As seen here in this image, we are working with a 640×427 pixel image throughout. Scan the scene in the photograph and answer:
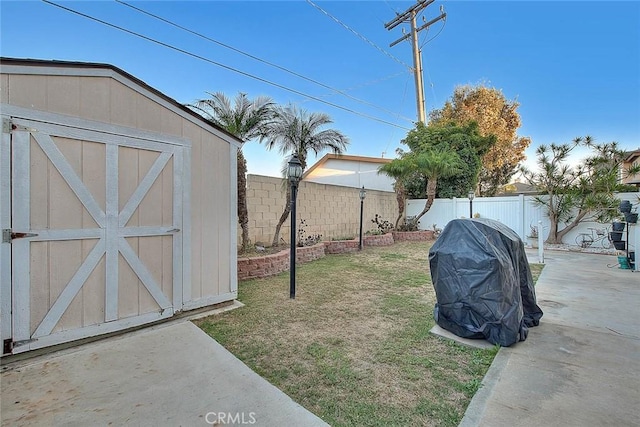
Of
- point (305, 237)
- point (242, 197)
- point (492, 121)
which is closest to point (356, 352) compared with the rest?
point (242, 197)

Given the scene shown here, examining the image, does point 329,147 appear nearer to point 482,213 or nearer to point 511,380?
point 511,380

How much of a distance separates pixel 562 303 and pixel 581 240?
811cm

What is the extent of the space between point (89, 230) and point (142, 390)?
1.66 meters

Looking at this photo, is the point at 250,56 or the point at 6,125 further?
the point at 250,56

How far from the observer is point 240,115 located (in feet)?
20.1

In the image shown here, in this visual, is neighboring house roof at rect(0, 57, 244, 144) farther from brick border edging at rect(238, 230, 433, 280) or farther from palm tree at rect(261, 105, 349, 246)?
palm tree at rect(261, 105, 349, 246)

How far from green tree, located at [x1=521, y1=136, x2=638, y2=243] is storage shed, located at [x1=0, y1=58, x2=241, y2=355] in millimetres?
11651

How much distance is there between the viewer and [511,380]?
214 cm

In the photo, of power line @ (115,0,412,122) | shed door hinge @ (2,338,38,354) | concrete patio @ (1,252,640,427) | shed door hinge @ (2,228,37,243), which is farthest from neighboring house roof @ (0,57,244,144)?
power line @ (115,0,412,122)

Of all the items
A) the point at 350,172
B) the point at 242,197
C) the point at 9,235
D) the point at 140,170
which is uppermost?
the point at 350,172

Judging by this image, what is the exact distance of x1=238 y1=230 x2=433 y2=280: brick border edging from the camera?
17.6 feet

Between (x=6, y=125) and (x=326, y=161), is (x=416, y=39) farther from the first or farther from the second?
(x=6, y=125)

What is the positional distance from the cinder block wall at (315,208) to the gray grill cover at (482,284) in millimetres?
4938

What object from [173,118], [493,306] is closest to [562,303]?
[493,306]
